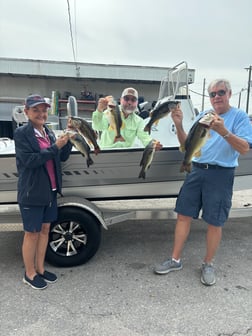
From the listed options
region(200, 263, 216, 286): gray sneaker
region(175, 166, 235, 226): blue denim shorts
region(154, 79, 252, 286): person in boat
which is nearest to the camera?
region(154, 79, 252, 286): person in boat

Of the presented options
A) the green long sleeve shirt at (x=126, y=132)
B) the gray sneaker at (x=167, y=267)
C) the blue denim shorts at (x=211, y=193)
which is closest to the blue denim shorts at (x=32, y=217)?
the green long sleeve shirt at (x=126, y=132)

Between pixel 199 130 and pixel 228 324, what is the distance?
1546 millimetres

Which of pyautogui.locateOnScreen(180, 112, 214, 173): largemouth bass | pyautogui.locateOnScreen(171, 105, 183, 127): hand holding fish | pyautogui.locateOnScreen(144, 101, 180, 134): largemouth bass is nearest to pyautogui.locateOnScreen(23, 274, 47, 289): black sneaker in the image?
pyautogui.locateOnScreen(180, 112, 214, 173): largemouth bass

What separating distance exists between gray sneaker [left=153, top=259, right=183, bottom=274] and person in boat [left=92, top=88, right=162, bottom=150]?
1263mm

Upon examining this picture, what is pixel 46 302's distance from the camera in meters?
2.73

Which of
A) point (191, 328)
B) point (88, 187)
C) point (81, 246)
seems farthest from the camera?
point (88, 187)

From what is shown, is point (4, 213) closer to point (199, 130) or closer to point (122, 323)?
point (122, 323)

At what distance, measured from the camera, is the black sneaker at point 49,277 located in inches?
120

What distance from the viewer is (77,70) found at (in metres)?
13.4

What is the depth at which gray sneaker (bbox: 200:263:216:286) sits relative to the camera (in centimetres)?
301

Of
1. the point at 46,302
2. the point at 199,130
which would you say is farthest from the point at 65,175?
the point at 199,130

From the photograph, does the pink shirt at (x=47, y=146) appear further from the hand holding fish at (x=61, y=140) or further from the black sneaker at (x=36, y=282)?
the black sneaker at (x=36, y=282)

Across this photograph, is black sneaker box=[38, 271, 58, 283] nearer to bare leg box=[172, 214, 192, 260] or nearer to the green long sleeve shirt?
bare leg box=[172, 214, 192, 260]

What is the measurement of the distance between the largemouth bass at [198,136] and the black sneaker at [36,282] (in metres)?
1.74
